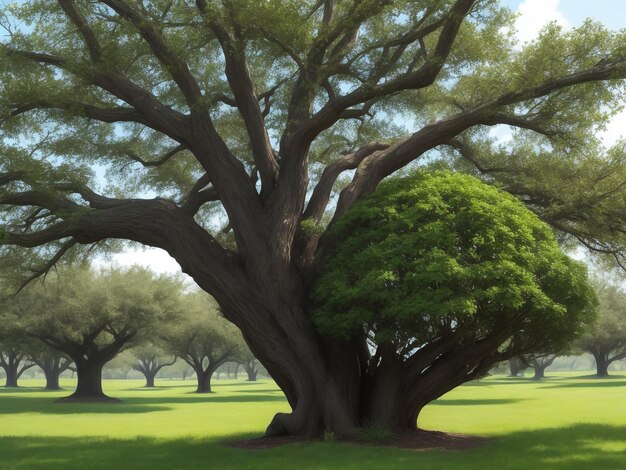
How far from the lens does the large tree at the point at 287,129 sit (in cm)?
1692

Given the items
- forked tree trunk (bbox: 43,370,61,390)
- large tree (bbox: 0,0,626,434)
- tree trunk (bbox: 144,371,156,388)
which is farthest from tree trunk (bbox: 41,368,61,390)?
large tree (bbox: 0,0,626,434)

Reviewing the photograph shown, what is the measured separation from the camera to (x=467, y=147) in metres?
22.0

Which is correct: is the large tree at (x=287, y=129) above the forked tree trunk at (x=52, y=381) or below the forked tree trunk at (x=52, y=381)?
above

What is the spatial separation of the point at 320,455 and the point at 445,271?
480 centimetres

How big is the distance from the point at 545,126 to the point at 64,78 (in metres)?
14.4

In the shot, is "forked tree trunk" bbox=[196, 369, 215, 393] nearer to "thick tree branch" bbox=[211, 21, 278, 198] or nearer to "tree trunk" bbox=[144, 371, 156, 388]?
"tree trunk" bbox=[144, 371, 156, 388]

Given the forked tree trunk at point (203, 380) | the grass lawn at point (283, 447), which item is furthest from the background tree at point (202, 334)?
the grass lawn at point (283, 447)

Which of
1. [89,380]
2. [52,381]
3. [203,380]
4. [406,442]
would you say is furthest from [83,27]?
[52,381]

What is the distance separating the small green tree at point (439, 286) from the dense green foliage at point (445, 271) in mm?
28

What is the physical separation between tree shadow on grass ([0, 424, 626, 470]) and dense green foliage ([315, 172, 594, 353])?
2.68 m

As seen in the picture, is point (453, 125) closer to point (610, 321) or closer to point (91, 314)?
point (91, 314)

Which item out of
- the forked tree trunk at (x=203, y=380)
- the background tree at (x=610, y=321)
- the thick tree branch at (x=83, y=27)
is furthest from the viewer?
the background tree at (x=610, y=321)

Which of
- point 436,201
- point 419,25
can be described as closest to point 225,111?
point 419,25

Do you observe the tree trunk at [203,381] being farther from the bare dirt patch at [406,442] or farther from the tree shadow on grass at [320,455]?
the bare dirt patch at [406,442]
